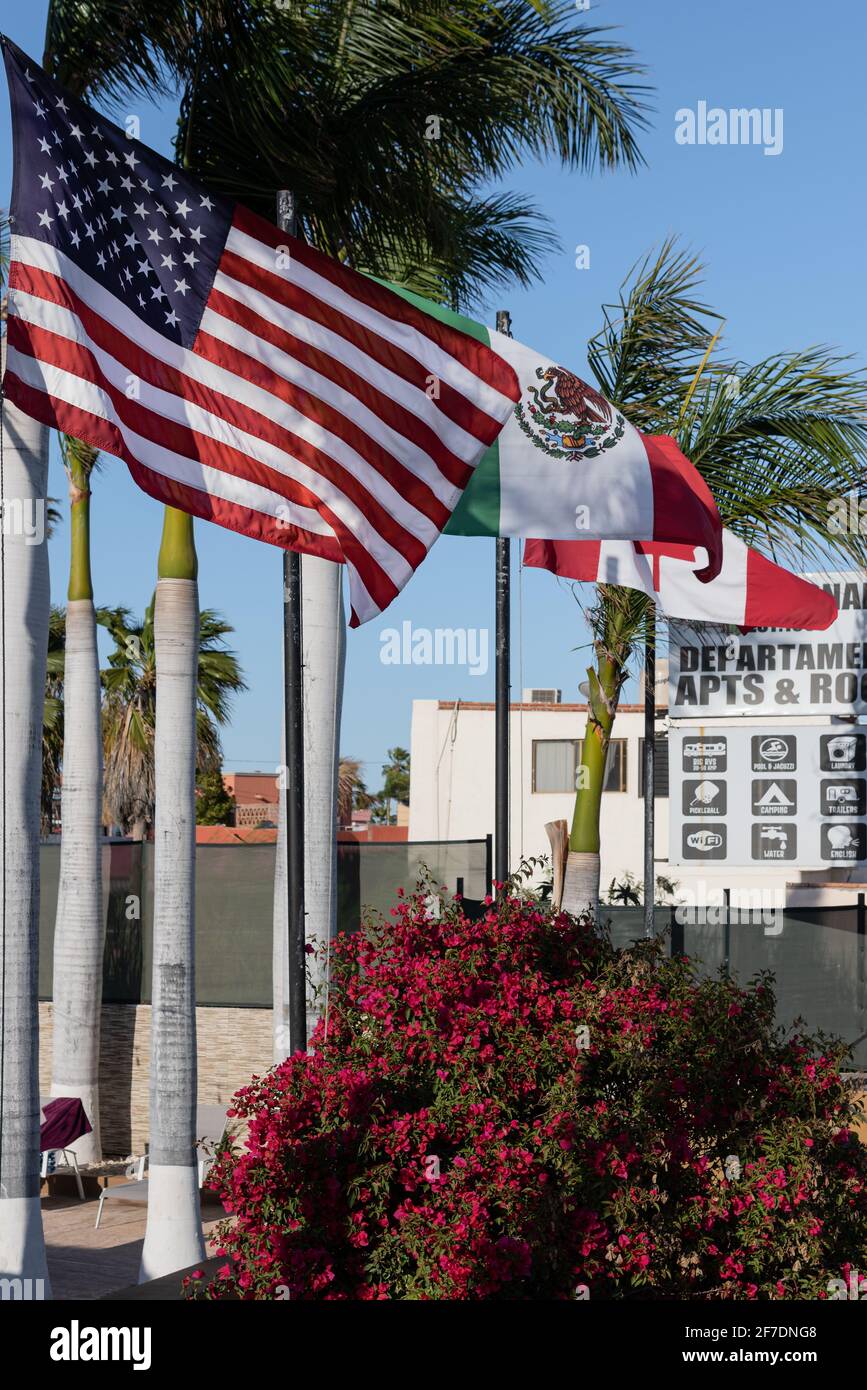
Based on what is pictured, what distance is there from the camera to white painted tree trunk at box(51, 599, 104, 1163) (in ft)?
60.8

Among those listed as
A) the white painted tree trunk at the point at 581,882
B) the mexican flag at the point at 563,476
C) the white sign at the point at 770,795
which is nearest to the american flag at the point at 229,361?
the mexican flag at the point at 563,476

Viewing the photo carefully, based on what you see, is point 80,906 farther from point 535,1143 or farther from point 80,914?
point 535,1143

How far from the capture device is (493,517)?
9742 mm

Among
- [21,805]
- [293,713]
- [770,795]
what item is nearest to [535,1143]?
[293,713]

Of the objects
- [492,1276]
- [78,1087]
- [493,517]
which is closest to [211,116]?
[493,517]

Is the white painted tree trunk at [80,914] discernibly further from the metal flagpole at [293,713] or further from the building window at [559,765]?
the building window at [559,765]

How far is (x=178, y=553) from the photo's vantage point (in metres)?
12.8

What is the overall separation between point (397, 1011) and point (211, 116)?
7.28 metres

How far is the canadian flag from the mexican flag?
378 cm

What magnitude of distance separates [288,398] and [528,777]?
3870 cm

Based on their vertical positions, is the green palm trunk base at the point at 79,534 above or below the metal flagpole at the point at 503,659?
above

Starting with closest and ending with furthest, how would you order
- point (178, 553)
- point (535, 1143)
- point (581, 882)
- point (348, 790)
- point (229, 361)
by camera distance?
point (535, 1143)
point (229, 361)
point (178, 553)
point (581, 882)
point (348, 790)

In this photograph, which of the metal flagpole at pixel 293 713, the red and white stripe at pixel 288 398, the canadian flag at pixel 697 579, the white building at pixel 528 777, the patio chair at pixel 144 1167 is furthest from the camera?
the white building at pixel 528 777

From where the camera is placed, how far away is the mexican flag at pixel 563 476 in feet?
31.9
